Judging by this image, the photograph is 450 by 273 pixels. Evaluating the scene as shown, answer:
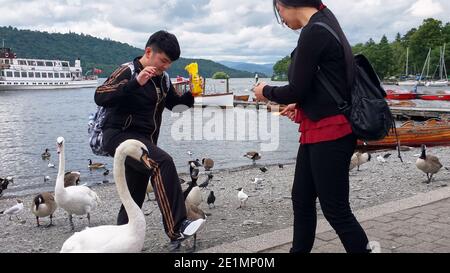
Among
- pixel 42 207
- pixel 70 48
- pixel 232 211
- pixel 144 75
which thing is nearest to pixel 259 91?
pixel 144 75

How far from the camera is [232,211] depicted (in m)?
7.71

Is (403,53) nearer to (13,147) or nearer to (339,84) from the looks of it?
(13,147)

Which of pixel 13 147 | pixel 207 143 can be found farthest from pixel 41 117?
pixel 207 143

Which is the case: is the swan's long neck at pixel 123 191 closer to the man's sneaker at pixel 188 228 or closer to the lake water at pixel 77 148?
the man's sneaker at pixel 188 228

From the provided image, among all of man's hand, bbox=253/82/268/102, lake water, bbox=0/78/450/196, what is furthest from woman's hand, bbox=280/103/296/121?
lake water, bbox=0/78/450/196

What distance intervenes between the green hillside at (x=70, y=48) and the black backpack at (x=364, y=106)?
11834 centimetres

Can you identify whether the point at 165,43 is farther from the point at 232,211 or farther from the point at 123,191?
the point at 232,211

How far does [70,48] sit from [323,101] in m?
138

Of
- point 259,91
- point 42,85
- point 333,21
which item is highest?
point 42,85

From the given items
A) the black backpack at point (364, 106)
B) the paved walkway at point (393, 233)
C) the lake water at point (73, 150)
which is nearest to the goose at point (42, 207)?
the paved walkway at point (393, 233)

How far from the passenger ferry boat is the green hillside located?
19677mm

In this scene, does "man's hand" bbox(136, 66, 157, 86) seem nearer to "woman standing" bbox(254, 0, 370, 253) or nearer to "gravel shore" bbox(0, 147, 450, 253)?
"woman standing" bbox(254, 0, 370, 253)

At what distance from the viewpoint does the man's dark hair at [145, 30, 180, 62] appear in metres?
4.39
